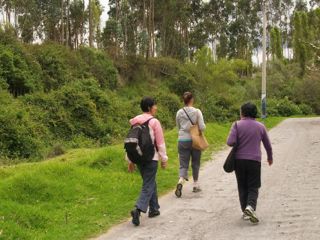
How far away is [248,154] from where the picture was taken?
7.13 metres

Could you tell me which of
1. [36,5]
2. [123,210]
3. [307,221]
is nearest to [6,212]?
[123,210]

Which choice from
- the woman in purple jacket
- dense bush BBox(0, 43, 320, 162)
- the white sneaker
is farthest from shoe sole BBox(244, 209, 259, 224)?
dense bush BBox(0, 43, 320, 162)

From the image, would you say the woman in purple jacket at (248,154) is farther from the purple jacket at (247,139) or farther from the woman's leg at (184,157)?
the woman's leg at (184,157)

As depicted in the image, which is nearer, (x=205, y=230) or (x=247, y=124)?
(x=205, y=230)

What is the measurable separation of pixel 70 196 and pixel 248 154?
3.58 metres

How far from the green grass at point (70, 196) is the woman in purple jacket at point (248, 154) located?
6.52ft

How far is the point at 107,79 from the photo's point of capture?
41000mm

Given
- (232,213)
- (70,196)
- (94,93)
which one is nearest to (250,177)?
(232,213)

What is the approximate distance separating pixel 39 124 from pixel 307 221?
56.0ft

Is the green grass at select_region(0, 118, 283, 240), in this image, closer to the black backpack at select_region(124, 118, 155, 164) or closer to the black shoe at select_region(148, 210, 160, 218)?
the black shoe at select_region(148, 210, 160, 218)

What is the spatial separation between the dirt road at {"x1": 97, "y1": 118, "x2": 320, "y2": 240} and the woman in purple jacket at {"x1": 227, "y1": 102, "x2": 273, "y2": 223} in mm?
423

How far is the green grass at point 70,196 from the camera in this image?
6.98 metres

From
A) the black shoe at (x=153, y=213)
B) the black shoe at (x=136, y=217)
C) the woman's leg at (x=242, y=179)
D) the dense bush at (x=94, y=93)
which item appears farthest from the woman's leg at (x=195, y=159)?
the dense bush at (x=94, y=93)

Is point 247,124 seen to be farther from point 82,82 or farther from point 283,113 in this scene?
point 283,113
